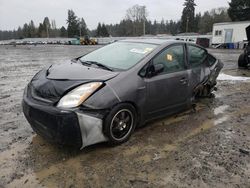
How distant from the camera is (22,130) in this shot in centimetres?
421

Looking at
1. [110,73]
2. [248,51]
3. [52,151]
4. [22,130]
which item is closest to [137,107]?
[110,73]

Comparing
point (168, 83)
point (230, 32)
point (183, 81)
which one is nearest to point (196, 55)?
point (183, 81)

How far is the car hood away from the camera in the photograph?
11.2ft

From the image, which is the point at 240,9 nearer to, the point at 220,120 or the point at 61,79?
the point at 220,120

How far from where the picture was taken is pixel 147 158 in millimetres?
3307

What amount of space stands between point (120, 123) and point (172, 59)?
1593mm

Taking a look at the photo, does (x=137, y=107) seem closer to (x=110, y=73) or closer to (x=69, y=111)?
(x=110, y=73)

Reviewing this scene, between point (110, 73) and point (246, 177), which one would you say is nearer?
point (246, 177)

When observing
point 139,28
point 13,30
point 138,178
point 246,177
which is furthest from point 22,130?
point 13,30

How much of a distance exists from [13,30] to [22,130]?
154 metres

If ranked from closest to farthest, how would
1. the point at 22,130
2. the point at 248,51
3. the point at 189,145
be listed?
1. the point at 189,145
2. the point at 22,130
3. the point at 248,51

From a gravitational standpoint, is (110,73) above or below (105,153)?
above

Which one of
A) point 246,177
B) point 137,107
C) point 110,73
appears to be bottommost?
point 246,177

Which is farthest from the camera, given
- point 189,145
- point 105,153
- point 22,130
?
point 22,130
